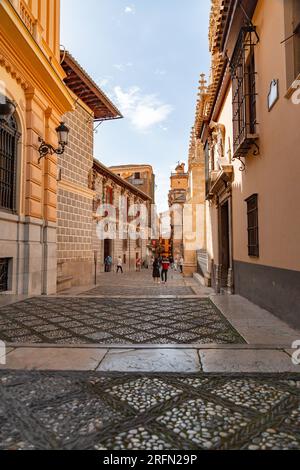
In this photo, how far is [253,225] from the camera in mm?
6699

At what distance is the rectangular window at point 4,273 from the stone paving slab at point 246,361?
5692 millimetres

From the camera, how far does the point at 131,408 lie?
7.11 feet

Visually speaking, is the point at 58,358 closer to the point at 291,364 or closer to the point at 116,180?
the point at 291,364

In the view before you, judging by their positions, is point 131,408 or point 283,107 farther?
point 283,107

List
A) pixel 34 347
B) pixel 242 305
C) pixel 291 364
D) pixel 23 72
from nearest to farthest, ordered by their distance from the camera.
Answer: pixel 291 364, pixel 34 347, pixel 242 305, pixel 23 72

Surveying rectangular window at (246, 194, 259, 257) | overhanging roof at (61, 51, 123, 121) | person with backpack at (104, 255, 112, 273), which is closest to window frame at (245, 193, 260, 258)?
rectangular window at (246, 194, 259, 257)

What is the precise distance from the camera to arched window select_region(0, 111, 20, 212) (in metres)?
7.39

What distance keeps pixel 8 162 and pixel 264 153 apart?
586 cm

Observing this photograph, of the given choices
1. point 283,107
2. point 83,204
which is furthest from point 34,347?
point 83,204

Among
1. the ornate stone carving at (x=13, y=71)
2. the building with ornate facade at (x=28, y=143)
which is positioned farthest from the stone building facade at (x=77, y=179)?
the ornate stone carving at (x=13, y=71)

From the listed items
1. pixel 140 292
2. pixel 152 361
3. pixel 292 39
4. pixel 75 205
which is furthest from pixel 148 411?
pixel 75 205

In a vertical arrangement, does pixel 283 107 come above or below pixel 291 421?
above

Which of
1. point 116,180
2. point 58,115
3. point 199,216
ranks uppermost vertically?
point 116,180

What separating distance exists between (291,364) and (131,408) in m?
1.68
